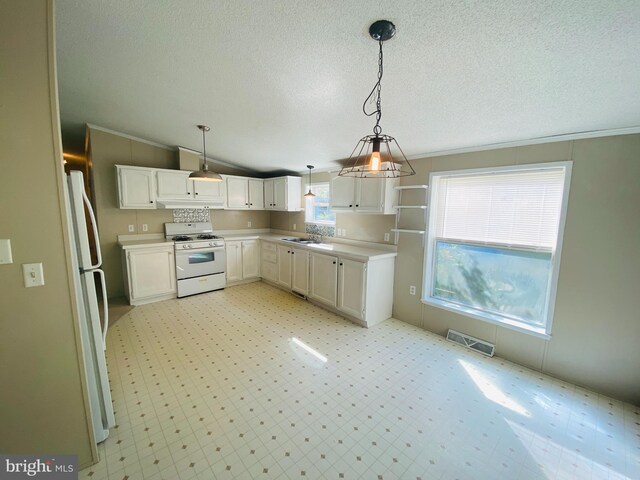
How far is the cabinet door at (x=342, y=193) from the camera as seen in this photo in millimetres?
3760

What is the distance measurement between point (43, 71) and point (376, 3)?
5.46 feet

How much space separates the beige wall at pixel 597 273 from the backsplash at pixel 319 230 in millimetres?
2716

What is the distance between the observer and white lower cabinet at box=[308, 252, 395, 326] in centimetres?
336

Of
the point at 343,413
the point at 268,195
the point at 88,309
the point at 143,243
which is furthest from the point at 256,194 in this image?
the point at 343,413

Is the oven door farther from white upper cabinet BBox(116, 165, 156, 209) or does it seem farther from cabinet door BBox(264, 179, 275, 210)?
cabinet door BBox(264, 179, 275, 210)

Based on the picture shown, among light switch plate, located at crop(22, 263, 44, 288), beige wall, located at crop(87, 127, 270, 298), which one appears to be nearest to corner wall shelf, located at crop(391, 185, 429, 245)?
light switch plate, located at crop(22, 263, 44, 288)

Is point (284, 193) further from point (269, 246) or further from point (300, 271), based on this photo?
point (300, 271)

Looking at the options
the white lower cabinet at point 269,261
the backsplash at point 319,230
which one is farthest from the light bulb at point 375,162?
the white lower cabinet at point 269,261

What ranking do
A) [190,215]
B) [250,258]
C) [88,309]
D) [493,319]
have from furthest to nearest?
[250,258]
[190,215]
[493,319]
[88,309]

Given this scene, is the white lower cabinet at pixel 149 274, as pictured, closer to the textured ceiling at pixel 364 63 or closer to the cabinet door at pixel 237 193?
the cabinet door at pixel 237 193

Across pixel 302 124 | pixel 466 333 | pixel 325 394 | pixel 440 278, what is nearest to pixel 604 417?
pixel 466 333

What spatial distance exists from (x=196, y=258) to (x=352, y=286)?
2758 mm

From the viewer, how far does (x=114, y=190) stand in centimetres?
402

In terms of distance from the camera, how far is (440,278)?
3.37 metres
